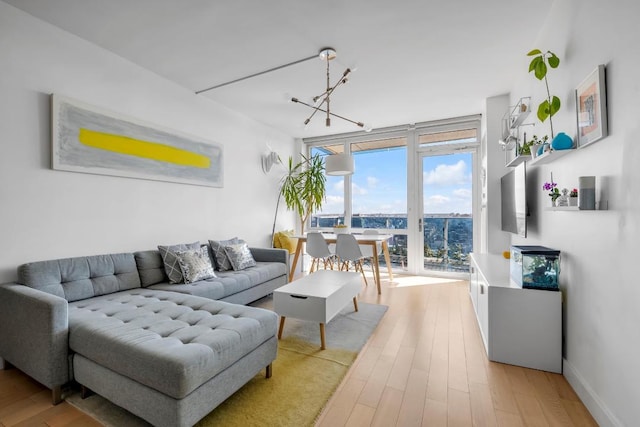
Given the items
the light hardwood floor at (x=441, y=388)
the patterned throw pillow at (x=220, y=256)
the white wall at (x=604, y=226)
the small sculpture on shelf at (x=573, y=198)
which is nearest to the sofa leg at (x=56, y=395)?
the light hardwood floor at (x=441, y=388)

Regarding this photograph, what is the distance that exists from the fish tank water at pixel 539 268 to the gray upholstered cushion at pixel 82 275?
10.7 feet

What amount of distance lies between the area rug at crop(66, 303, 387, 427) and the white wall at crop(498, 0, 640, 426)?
4.74 feet

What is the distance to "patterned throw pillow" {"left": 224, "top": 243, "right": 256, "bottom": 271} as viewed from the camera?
348cm

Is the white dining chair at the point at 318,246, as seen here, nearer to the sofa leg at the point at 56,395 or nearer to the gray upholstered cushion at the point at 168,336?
the gray upholstered cushion at the point at 168,336

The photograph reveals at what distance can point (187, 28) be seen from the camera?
2430 mm

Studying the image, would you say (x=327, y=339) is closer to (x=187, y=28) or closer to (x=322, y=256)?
(x=322, y=256)

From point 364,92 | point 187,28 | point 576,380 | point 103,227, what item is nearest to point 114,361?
point 103,227

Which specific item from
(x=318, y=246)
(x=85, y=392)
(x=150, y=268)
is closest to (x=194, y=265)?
(x=150, y=268)

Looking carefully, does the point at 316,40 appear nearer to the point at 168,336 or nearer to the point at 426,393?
the point at 168,336

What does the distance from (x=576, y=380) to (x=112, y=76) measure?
4422mm

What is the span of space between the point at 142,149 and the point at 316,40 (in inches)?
81.6

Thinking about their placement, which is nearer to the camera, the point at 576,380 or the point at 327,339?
the point at 576,380

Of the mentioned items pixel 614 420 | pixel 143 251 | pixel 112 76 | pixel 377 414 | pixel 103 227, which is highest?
pixel 112 76

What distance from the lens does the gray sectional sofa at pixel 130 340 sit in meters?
1.38
